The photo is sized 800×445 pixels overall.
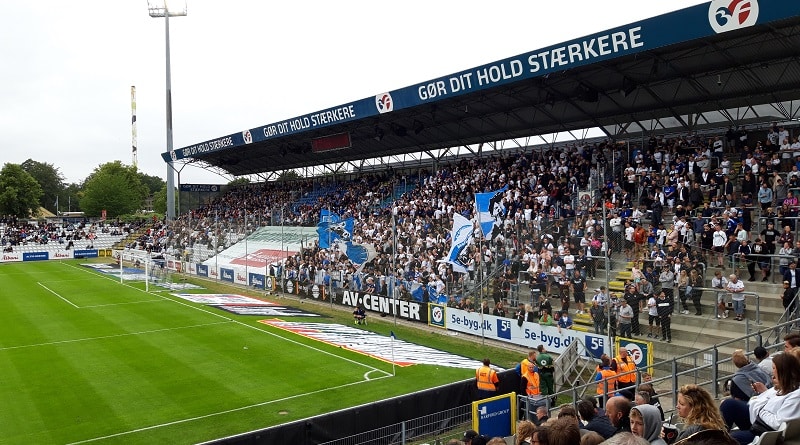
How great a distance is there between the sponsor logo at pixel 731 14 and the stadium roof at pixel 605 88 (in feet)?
0.10

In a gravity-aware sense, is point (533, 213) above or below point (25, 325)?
above

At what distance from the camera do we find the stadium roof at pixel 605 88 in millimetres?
19984

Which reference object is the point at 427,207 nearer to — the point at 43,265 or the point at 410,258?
the point at 410,258

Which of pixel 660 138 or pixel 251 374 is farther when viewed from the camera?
pixel 660 138

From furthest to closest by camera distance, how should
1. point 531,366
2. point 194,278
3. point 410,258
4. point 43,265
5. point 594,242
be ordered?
point 43,265, point 194,278, point 410,258, point 594,242, point 531,366

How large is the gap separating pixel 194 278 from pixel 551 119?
2840cm

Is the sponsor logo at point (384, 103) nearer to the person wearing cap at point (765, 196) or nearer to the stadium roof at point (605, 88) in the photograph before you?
the stadium roof at point (605, 88)

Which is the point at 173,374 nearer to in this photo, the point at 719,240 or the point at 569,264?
the point at 569,264

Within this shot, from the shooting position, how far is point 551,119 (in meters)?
34.0

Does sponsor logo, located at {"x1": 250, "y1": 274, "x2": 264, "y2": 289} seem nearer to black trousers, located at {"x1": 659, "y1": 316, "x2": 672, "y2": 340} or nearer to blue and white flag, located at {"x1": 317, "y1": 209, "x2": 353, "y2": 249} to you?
blue and white flag, located at {"x1": 317, "y1": 209, "x2": 353, "y2": 249}

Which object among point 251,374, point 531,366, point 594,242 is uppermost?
point 594,242

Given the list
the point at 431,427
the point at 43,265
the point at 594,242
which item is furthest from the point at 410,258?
the point at 43,265

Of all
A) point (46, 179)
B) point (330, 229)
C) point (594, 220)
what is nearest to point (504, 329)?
point (594, 220)

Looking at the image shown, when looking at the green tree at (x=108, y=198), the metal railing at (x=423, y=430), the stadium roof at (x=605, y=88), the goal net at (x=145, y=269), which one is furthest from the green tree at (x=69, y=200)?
the metal railing at (x=423, y=430)
